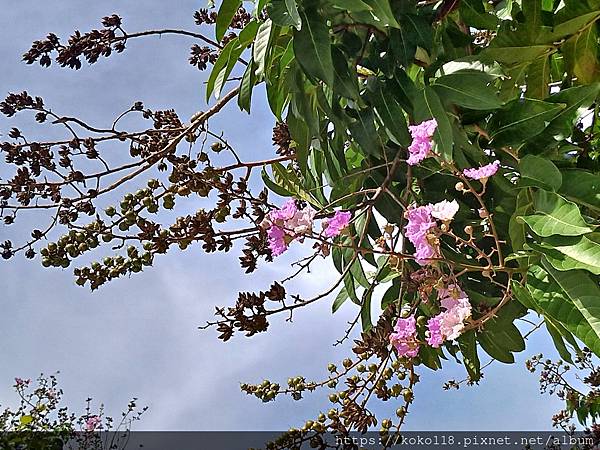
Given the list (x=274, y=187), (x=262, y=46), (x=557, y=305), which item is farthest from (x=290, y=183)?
(x=557, y=305)

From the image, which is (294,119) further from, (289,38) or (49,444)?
(49,444)

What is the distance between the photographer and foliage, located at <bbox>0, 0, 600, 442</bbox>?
2.54ft

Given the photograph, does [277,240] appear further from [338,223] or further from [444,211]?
[444,211]

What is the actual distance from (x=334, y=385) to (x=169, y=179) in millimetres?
425

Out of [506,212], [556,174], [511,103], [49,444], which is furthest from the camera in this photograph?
[49,444]

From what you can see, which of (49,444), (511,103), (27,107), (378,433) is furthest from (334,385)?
(49,444)

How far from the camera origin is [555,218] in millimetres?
713

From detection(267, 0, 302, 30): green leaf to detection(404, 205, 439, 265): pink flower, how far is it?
26 cm

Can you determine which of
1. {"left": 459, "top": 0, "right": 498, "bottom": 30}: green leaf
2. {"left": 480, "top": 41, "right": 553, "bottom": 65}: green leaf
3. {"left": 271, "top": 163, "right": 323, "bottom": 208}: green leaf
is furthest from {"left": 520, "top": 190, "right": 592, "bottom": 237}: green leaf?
{"left": 271, "top": 163, "right": 323, "bottom": 208}: green leaf

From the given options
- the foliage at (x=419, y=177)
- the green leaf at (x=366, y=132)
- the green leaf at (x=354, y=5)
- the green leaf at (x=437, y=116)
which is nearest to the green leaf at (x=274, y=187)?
the foliage at (x=419, y=177)

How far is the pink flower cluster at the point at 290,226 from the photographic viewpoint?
2.81 feet

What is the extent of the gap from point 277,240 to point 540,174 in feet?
1.11

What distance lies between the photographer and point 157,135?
1.34m

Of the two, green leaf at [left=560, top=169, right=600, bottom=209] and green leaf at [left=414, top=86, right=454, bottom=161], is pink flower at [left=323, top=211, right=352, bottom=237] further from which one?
green leaf at [left=560, top=169, right=600, bottom=209]
